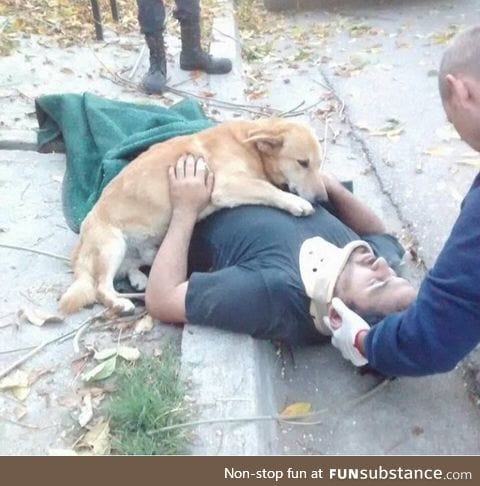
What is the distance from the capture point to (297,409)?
136 inches

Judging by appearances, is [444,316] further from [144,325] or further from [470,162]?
[470,162]

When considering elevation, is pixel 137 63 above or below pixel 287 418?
below

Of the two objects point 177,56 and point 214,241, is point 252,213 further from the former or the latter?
point 177,56

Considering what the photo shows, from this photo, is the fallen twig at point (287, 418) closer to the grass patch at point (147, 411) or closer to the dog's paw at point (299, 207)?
the grass patch at point (147, 411)

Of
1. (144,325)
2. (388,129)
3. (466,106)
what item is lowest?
(388,129)

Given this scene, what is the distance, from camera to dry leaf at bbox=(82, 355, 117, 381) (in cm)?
333

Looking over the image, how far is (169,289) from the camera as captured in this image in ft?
11.8

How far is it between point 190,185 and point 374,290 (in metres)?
1.08

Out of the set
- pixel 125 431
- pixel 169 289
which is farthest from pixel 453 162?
pixel 125 431

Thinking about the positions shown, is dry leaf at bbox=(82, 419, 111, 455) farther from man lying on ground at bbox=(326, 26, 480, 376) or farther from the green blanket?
the green blanket

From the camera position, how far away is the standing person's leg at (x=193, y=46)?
6926 mm

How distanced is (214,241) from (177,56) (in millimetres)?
4004

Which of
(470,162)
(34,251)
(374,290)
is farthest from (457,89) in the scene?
(470,162)

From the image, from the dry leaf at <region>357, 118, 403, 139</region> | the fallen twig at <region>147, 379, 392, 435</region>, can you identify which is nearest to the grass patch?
the fallen twig at <region>147, 379, 392, 435</region>
